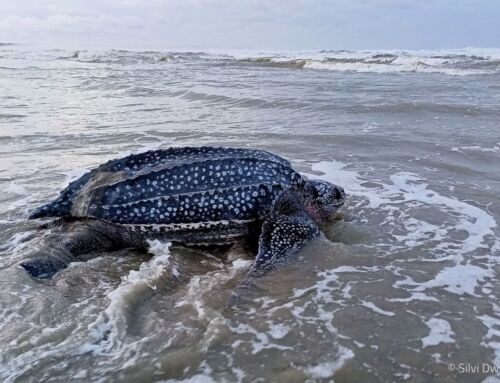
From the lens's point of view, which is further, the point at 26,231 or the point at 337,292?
the point at 26,231

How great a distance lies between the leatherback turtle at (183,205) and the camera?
3.57 meters

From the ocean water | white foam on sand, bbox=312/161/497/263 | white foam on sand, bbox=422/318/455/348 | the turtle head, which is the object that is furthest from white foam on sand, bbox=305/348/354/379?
the turtle head

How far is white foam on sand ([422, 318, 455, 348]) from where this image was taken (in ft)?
8.03

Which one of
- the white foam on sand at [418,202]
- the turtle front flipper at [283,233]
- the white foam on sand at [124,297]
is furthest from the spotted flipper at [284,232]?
the white foam on sand at [418,202]

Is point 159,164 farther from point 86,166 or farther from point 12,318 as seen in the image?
point 86,166

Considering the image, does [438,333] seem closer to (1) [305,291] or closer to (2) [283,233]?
(1) [305,291]

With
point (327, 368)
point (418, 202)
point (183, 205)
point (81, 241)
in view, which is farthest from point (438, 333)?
point (81, 241)

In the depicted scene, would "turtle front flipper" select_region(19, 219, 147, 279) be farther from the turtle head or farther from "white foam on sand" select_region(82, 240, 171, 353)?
the turtle head

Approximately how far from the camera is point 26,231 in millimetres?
3885

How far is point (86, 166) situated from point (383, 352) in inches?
173

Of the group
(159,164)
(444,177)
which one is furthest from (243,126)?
(159,164)

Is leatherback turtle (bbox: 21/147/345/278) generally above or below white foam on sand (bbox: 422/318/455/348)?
above

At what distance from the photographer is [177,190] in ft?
12.0

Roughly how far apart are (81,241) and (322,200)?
191 cm
